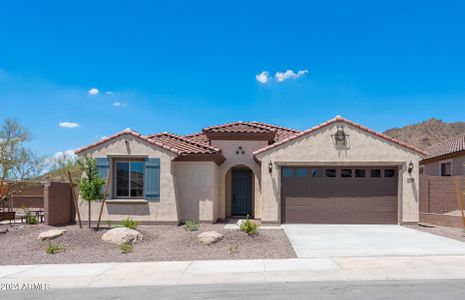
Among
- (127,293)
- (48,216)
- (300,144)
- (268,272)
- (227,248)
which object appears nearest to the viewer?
(127,293)

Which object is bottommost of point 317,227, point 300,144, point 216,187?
point 317,227

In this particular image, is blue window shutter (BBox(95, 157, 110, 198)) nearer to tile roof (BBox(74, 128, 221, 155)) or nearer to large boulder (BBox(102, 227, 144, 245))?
tile roof (BBox(74, 128, 221, 155))

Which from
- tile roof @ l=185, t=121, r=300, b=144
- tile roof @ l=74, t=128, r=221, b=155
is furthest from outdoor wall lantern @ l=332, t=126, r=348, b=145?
tile roof @ l=74, t=128, r=221, b=155

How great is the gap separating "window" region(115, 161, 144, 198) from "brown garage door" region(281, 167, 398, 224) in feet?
19.9

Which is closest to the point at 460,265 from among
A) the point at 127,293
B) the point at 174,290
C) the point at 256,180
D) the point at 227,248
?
the point at 227,248

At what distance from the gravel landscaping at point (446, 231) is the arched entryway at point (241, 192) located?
727 centimetres

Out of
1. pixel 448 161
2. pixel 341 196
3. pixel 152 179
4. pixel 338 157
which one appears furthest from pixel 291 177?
pixel 448 161

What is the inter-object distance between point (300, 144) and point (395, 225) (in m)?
5.17

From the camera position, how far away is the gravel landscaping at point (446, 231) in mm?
13531

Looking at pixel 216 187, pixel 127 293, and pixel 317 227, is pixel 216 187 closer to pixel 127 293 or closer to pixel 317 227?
pixel 317 227

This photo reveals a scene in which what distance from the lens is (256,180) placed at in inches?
744

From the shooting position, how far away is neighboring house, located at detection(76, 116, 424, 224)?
1639 centimetres

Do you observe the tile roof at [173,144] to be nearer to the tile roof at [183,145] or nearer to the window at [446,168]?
the tile roof at [183,145]

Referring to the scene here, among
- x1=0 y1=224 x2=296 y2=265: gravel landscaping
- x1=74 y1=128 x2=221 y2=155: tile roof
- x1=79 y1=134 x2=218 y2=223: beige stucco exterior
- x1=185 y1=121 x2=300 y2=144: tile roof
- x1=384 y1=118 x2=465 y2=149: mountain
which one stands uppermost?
x1=384 y1=118 x2=465 y2=149: mountain
